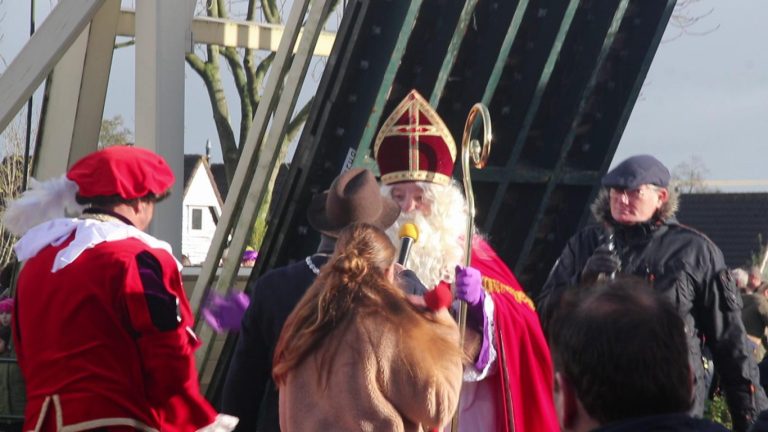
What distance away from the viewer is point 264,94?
302 inches

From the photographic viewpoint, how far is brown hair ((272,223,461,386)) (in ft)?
13.1

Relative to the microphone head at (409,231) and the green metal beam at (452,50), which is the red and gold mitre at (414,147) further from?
the green metal beam at (452,50)

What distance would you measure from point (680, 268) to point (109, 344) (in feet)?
7.98

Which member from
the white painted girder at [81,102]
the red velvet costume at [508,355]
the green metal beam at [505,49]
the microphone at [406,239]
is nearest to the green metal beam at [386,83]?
the green metal beam at [505,49]

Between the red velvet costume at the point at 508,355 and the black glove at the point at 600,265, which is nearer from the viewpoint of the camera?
the red velvet costume at the point at 508,355

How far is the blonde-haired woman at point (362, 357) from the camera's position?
13.0 ft

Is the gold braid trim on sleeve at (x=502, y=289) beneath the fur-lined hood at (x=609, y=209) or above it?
beneath

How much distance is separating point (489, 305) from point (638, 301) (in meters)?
2.73

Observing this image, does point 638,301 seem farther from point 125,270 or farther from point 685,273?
point 685,273

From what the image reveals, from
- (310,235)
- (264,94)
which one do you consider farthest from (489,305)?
(264,94)

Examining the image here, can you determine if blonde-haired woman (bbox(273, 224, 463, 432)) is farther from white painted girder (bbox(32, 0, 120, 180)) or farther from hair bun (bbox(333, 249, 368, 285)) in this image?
white painted girder (bbox(32, 0, 120, 180))

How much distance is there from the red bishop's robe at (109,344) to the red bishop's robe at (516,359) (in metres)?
1.27

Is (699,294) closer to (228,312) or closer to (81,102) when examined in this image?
(228,312)

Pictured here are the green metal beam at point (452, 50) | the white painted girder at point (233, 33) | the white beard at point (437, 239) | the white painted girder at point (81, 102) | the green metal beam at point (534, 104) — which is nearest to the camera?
the white beard at point (437, 239)
